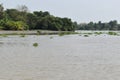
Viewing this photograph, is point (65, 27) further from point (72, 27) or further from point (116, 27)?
point (116, 27)

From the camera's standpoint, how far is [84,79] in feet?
37.1

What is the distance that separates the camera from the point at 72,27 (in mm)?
118250

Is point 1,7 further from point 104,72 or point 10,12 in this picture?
point 104,72

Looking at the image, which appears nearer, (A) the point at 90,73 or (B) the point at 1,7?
(A) the point at 90,73

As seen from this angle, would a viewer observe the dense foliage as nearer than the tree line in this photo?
No

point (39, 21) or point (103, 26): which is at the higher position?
point (39, 21)

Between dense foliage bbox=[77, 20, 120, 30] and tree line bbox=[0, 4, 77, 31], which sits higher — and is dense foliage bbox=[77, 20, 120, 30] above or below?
below

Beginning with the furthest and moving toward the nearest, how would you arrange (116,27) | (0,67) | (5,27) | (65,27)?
1. (116,27)
2. (65,27)
3. (5,27)
4. (0,67)

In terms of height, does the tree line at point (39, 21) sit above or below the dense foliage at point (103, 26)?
above

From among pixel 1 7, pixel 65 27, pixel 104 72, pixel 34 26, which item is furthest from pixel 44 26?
pixel 104 72

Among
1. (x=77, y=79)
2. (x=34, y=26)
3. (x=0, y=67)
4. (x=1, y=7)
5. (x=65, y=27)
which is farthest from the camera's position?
(x=65, y=27)

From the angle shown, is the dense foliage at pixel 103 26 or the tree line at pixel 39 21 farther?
the dense foliage at pixel 103 26

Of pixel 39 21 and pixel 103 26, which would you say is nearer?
pixel 39 21

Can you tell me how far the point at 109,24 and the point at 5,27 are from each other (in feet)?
367
